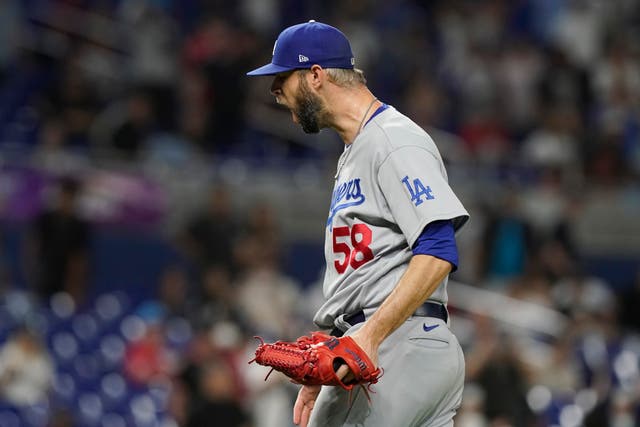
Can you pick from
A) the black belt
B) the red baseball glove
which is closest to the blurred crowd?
the black belt

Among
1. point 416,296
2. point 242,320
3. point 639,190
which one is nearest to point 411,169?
point 416,296

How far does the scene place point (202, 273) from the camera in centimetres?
979

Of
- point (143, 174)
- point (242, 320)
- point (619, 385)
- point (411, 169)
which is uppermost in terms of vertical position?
point (411, 169)

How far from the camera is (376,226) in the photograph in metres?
3.85

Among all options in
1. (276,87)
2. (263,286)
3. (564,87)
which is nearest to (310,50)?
(276,87)

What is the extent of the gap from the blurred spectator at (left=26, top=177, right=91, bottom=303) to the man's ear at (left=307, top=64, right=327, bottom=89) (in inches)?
252

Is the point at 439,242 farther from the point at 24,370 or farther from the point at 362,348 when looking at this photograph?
the point at 24,370

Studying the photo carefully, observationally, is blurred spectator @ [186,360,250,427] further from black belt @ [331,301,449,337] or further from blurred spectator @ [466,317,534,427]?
black belt @ [331,301,449,337]

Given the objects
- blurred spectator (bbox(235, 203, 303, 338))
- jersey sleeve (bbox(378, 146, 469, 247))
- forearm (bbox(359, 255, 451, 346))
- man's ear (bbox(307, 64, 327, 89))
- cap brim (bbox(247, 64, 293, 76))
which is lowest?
blurred spectator (bbox(235, 203, 303, 338))

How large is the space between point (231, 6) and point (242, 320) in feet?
16.1

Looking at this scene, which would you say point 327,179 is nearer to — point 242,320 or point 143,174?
point 143,174

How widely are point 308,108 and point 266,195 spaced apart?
728cm

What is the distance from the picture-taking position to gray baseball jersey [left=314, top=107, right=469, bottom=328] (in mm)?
3693

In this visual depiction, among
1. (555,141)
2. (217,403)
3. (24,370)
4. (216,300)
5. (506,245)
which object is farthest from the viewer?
(555,141)
